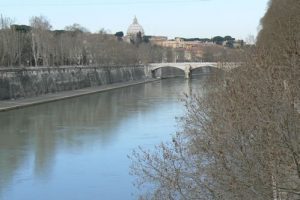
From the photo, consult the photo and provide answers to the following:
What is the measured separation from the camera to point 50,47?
47.5 meters

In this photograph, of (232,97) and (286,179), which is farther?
(232,97)

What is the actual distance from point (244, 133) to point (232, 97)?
0.57 m

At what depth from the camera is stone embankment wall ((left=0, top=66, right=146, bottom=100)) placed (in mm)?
34906

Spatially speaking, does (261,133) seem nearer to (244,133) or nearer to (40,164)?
(244,133)

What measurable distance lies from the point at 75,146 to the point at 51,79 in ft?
84.7

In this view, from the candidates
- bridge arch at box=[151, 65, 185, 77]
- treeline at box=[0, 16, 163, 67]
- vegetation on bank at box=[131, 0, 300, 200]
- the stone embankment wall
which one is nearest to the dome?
bridge arch at box=[151, 65, 185, 77]

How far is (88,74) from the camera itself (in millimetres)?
52344

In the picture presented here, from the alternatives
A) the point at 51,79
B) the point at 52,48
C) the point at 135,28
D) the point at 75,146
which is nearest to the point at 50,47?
the point at 52,48

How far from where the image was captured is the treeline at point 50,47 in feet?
136

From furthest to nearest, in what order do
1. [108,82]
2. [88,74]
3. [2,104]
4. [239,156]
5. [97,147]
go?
1. [108,82]
2. [88,74]
3. [2,104]
4. [97,147]
5. [239,156]

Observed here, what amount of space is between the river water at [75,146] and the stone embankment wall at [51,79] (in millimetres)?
4774

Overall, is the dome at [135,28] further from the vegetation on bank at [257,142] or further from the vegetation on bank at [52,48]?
the vegetation on bank at [257,142]

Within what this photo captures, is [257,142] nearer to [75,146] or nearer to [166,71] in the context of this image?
[75,146]

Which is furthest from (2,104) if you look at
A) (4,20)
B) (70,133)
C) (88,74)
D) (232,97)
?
(232,97)
